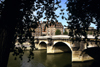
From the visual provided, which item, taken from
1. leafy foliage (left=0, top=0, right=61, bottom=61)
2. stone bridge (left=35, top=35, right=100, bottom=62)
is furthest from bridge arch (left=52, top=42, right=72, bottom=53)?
leafy foliage (left=0, top=0, right=61, bottom=61)

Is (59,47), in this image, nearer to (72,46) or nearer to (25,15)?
(72,46)

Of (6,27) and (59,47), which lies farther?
(59,47)

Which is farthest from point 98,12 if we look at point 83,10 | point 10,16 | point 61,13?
point 10,16

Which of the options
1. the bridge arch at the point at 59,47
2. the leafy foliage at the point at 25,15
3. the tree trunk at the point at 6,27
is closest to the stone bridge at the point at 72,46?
the bridge arch at the point at 59,47

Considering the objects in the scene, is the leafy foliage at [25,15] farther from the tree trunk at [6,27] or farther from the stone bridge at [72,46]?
the stone bridge at [72,46]

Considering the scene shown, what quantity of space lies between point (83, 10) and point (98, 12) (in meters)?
0.62

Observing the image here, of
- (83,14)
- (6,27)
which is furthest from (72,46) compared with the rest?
(6,27)

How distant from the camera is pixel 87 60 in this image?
18.6 m

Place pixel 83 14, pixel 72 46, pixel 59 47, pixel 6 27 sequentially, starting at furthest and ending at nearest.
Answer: pixel 59 47 < pixel 72 46 < pixel 83 14 < pixel 6 27

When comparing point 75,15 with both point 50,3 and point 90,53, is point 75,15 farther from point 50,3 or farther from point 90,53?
point 90,53

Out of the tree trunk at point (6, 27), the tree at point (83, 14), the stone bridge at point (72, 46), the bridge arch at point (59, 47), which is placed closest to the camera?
the tree trunk at point (6, 27)

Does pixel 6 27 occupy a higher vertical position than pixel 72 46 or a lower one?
higher

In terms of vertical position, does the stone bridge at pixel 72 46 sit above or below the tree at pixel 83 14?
below

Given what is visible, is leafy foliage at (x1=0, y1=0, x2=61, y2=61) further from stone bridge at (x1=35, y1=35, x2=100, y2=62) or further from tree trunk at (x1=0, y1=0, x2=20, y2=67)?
stone bridge at (x1=35, y1=35, x2=100, y2=62)
